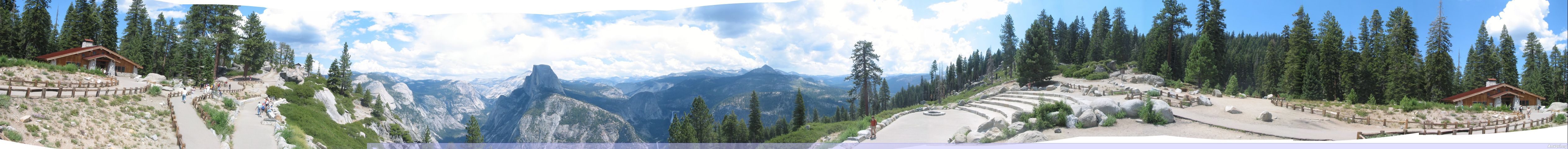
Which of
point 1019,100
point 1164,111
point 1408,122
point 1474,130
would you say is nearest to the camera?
point 1474,130

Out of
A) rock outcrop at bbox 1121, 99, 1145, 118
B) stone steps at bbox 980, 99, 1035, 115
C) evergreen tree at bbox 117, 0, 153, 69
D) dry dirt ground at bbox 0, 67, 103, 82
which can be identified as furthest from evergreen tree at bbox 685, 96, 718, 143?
evergreen tree at bbox 117, 0, 153, 69

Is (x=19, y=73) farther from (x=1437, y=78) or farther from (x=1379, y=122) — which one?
(x=1437, y=78)

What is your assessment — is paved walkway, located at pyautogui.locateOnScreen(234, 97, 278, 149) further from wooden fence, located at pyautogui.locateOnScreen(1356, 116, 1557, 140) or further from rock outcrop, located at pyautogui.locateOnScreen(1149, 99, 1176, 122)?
wooden fence, located at pyautogui.locateOnScreen(1356, 116, 1557, 140)

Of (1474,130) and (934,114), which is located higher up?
(1474,130)

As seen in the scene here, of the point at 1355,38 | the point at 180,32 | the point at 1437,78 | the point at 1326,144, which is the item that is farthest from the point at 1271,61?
the point at 180,32

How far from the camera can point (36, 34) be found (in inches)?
1163

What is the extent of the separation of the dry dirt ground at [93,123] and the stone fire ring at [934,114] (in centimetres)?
1376

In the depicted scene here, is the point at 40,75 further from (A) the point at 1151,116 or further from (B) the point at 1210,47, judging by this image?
(B) the point at 1210,47

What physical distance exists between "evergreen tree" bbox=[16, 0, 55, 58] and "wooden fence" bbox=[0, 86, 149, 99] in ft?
71.2

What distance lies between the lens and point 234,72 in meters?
37.6

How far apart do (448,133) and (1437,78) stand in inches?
4464

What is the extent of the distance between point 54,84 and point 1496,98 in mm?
32675

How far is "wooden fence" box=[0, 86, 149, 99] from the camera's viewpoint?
719 cm

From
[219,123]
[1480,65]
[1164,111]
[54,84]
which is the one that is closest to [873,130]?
[1164,111]
